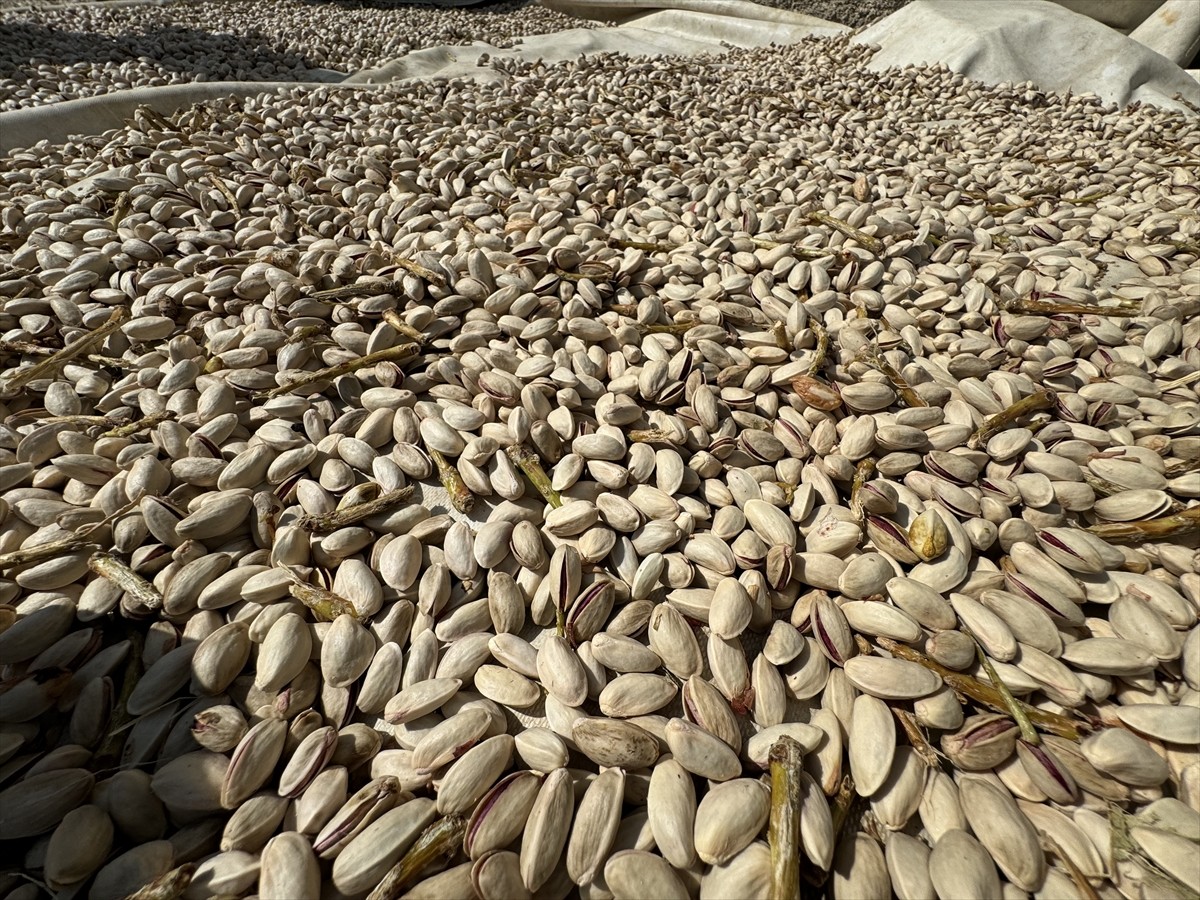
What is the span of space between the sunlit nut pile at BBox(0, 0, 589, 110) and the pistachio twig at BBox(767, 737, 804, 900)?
19.8 ft

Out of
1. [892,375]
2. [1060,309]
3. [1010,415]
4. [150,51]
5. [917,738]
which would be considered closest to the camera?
[917,738]

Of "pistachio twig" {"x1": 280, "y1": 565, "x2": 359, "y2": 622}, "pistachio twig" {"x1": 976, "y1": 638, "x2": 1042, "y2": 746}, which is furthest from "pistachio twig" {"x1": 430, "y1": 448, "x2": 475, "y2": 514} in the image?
"pistachio twig" {"x1": 976, "y1": 638, "x2": 1042, "y2": 746}

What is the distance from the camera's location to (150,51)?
5.51 m

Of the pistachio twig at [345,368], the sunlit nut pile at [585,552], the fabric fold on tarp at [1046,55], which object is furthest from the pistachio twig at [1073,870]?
the fabric fold on tarp at [1046,55]

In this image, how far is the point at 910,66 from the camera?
200 inches

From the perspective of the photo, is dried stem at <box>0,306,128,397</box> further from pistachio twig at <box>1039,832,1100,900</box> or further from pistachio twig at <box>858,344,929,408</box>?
pistachio twig at <box>1039,832,1100,900</box>

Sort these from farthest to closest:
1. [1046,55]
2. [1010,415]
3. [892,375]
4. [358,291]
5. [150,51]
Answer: [150,51]
[1046,55]
[358,291]
[892,375]
[1010,415]

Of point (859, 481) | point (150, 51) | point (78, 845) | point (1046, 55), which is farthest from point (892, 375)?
point (150, 51)

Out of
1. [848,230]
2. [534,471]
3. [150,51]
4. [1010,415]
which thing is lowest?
[534,471]

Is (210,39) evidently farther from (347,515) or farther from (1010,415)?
(1010,415)

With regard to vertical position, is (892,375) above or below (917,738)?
above

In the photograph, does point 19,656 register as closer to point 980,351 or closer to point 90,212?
point 90,212

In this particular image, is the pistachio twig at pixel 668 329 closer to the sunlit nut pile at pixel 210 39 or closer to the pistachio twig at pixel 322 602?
the pistachio twig at pixel 322 602

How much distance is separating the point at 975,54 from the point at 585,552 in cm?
603
